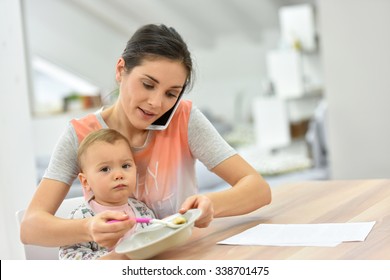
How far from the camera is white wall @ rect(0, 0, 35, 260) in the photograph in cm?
168

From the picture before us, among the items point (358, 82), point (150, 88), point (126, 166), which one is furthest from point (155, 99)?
point (358, 82)

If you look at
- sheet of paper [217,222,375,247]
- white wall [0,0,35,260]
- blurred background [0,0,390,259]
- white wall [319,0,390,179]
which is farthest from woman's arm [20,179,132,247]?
white wall [319,0,390,179]

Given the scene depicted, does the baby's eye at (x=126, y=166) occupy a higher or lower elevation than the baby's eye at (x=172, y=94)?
lower

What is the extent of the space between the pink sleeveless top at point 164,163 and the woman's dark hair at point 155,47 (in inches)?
5.1

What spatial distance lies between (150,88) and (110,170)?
17cm

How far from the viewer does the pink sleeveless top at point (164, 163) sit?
1.32m

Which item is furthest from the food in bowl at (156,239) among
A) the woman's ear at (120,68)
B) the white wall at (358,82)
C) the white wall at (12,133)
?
the white wall at (358,82)

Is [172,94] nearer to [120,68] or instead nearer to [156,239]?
[120,68]

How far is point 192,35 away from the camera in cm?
582

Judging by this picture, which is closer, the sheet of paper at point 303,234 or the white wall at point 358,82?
the sheet of paper at point 303,234

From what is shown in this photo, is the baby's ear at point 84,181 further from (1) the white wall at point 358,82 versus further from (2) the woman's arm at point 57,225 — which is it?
(1) the white wall at point 358,82

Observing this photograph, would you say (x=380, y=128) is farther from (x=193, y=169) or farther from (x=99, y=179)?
(x=99, y=179)

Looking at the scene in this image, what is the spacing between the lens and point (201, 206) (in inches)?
43.3
